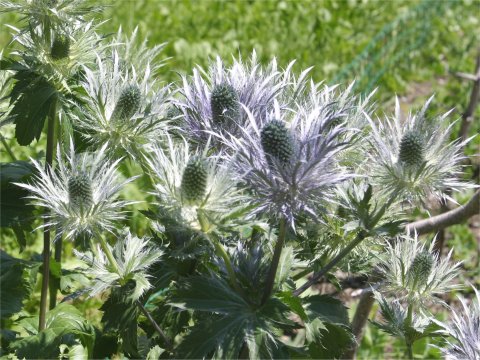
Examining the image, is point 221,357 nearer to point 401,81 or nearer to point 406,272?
point 406,272

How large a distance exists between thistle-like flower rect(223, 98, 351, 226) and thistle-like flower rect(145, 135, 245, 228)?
5 centimetres

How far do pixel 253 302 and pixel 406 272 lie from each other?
0.39 m

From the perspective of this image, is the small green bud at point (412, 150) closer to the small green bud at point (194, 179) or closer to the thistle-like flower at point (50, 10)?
the small green bud at point (194, 179)

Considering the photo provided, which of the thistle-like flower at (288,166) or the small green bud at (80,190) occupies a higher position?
the thistle-like flower at (288,166)

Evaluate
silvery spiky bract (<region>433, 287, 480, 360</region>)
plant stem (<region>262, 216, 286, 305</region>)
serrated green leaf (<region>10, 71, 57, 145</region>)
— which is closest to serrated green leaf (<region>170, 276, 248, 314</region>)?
plant stem (<region>262, 216, 286, 305</region>)

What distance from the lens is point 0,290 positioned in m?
1.92

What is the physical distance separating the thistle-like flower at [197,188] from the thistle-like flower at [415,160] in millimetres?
297

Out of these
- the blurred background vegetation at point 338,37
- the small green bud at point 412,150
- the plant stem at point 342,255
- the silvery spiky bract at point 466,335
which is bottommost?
the silvery spiky bract at point 466,335

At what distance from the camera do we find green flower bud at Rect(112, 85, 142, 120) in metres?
1.56

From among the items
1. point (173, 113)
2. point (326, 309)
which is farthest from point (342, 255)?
point (173, 113)

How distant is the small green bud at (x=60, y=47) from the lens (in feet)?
5.46

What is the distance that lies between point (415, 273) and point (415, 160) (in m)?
0.32

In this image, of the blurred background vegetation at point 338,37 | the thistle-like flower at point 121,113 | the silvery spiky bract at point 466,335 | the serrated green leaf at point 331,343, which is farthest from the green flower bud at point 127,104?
the blurred background vegetation at point 338,37

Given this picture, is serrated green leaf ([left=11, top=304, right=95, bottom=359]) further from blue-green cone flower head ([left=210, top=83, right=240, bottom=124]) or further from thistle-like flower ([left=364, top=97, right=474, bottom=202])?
thistle-like flower ([left=364, top=97, right=474, bottom=202])
